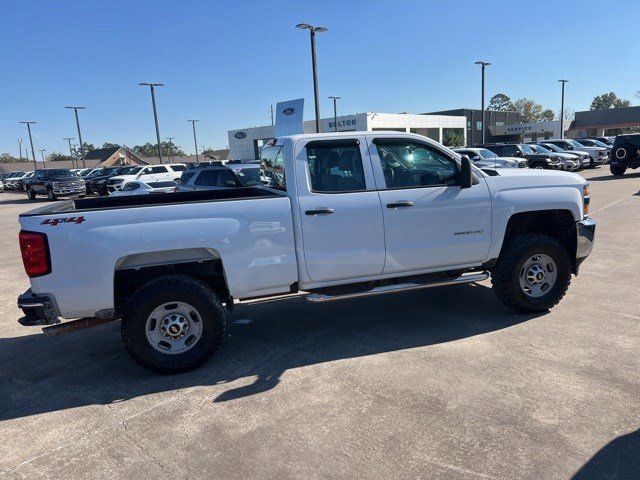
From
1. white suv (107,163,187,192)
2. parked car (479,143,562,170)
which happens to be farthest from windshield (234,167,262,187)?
parked car (479,143,562,170)

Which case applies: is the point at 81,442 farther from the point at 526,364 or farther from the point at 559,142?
the point at 559,142

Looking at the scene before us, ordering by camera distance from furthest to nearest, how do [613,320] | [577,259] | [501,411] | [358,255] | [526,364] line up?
[577,259], [613,320], [358,255], [526,364], [501,411]

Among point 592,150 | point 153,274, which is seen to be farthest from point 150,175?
point 592,150

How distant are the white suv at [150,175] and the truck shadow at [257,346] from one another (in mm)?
20259

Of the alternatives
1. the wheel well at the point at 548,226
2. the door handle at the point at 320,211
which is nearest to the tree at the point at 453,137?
the wheel well at the point at 548,226

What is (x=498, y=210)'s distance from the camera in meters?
5.17

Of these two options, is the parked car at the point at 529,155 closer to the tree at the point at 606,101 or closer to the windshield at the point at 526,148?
the windshield at the point at 526,148

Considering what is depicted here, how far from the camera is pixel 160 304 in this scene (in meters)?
4.27

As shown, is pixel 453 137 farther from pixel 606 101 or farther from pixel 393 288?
pixel 606 101

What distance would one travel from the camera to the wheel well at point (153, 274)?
4496mm

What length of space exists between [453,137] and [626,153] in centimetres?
3906

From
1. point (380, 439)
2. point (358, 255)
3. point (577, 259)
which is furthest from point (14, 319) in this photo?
point (577, 259)

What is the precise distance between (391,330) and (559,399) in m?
1.87

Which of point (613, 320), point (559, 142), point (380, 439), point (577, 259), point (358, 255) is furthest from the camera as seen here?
point (559, 142)
